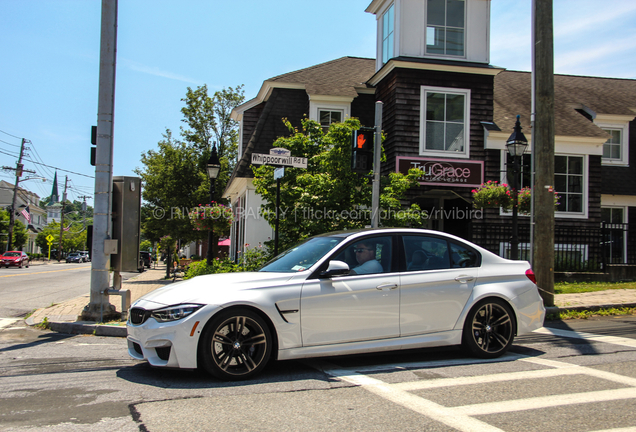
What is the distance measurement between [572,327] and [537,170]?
3.16 m

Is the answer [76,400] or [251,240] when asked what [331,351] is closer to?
[76,400]

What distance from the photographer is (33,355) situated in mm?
6488

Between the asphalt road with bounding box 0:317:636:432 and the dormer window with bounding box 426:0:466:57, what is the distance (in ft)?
41.0

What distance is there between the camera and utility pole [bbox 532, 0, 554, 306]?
10.0 meters

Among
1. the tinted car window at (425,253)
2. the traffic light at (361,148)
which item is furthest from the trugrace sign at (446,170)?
the tinted car window at (425,253)

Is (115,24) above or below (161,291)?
above

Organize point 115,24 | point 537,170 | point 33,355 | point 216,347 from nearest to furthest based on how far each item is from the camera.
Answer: point 216,347 → point 33,355 → point 115,24 → point 537,170

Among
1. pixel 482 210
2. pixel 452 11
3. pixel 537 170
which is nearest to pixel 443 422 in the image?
pixel 537 170

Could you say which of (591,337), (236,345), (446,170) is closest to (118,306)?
(236,345)

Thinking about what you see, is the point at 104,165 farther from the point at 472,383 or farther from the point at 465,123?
the point at 465,123

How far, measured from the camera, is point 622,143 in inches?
818

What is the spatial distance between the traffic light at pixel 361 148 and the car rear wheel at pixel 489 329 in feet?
13.7

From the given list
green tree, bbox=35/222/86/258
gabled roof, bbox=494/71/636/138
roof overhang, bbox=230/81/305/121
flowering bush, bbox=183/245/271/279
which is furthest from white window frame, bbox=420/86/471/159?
green tree, bbox=35/222/86/258

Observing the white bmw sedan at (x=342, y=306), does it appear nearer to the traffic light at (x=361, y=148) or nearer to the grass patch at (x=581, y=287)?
the traffic light at (x=361, y=148)
